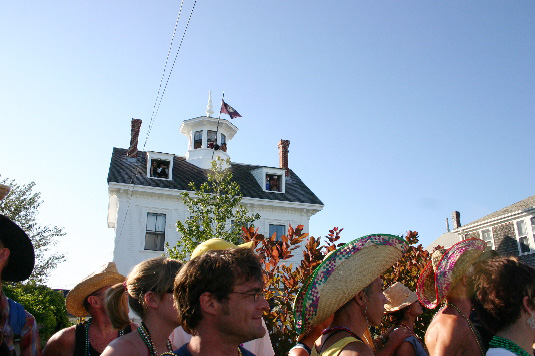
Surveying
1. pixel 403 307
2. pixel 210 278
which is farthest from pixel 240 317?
pixel 403 307

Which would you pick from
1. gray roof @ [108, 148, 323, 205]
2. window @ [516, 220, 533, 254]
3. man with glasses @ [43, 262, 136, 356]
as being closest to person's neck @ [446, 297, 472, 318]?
man with glasses @ [43, 262, 136, 356]

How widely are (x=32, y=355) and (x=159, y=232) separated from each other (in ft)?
67.3

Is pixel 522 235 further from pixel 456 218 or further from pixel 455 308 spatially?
pixel 455 308

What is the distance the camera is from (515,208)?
2602 centimetres

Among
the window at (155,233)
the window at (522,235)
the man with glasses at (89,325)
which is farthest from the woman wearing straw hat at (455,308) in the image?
the window at (522,235)

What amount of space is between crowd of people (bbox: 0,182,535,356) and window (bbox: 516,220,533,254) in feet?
80.6

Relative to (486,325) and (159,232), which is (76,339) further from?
(159,232)

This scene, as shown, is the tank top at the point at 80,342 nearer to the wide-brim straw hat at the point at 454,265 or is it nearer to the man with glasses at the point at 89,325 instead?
the man with glasses at the point at 89,325

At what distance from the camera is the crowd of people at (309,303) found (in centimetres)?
212

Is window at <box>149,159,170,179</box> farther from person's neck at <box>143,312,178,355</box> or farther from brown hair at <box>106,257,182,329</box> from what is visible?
person's neck at <box>143,312,178,355</box>

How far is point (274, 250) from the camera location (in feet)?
16.3

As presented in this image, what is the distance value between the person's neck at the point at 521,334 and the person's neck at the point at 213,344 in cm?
154

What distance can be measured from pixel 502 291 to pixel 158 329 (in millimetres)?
2022

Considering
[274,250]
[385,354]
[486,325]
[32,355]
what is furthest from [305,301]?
[274,250]
